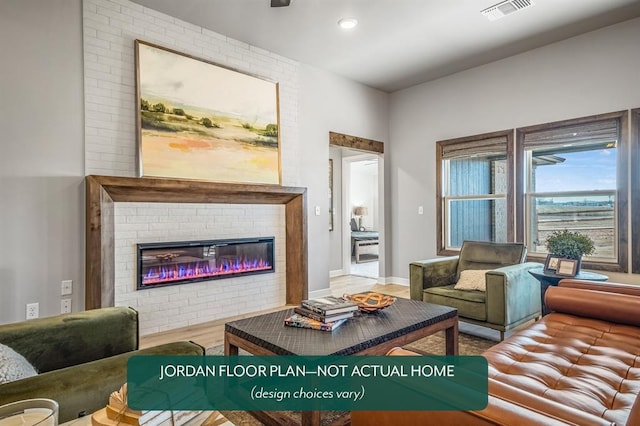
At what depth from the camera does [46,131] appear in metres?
2.88

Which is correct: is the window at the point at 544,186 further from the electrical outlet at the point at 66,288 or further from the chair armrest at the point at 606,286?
the electrical outlet at the point at 66,288

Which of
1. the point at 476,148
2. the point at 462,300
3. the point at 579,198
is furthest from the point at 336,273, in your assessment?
the point at 579,198

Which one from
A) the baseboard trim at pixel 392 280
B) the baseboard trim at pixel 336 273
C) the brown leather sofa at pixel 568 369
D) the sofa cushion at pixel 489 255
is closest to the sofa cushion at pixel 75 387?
the brown leather sofa at pixel 568 369

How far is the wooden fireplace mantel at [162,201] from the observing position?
Result: 2938 millimetres

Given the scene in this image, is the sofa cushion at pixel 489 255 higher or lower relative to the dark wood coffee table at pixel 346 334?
higher

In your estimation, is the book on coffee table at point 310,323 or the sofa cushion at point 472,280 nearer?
the book on coffee table at point 310,323

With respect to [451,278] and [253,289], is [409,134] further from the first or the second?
[253,289]

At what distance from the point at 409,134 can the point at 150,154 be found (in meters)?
3.78

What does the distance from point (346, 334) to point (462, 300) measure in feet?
5.60

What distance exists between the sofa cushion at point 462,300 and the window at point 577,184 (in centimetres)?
166

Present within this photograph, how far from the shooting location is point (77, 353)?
5.65 ft

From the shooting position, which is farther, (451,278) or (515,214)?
(515,214)

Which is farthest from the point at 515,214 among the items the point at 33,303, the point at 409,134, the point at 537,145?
the point at 33,303
